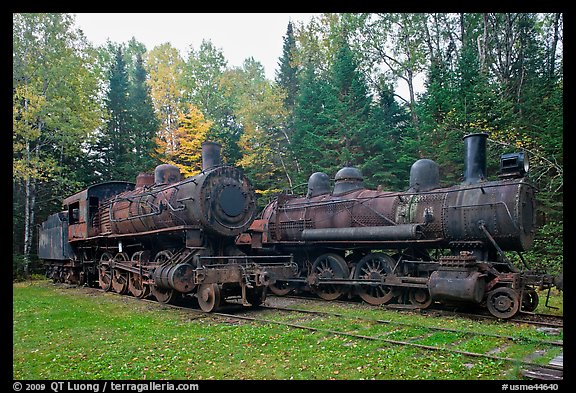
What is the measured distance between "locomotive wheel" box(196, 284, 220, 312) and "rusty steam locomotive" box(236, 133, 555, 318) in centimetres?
245

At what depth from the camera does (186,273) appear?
37.9 feet

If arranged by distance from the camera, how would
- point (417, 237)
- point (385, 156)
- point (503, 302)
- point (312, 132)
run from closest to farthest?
point (503, 302) → point (417, 237) → point (385, 156) → point (312, 132)

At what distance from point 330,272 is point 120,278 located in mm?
7064

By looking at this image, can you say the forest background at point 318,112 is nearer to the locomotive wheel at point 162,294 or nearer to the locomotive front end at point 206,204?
the locomotive front end at point 206,204

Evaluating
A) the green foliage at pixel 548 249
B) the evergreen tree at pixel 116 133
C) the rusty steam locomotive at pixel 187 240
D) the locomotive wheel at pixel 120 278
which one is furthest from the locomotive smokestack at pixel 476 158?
the evergreen tree at pixel 116 133

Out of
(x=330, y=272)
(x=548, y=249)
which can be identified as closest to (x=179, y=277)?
(x=330, y=272)

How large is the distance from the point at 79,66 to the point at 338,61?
14.2 meters

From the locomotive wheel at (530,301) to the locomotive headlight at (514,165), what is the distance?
2.70 metres

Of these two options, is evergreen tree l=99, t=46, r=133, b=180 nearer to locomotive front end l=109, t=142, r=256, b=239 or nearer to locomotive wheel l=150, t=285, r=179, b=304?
locomotive front end l=109, t=142, r=256, b=239

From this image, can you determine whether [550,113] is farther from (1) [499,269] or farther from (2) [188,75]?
(2) [188,75]

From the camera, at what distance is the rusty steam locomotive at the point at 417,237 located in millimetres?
10188

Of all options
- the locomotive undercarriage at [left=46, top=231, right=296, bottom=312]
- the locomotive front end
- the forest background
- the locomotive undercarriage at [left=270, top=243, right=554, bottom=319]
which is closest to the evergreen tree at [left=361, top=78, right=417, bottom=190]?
the forest background

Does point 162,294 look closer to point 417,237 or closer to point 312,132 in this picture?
point 417,237

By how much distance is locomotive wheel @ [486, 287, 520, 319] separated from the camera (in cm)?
981
